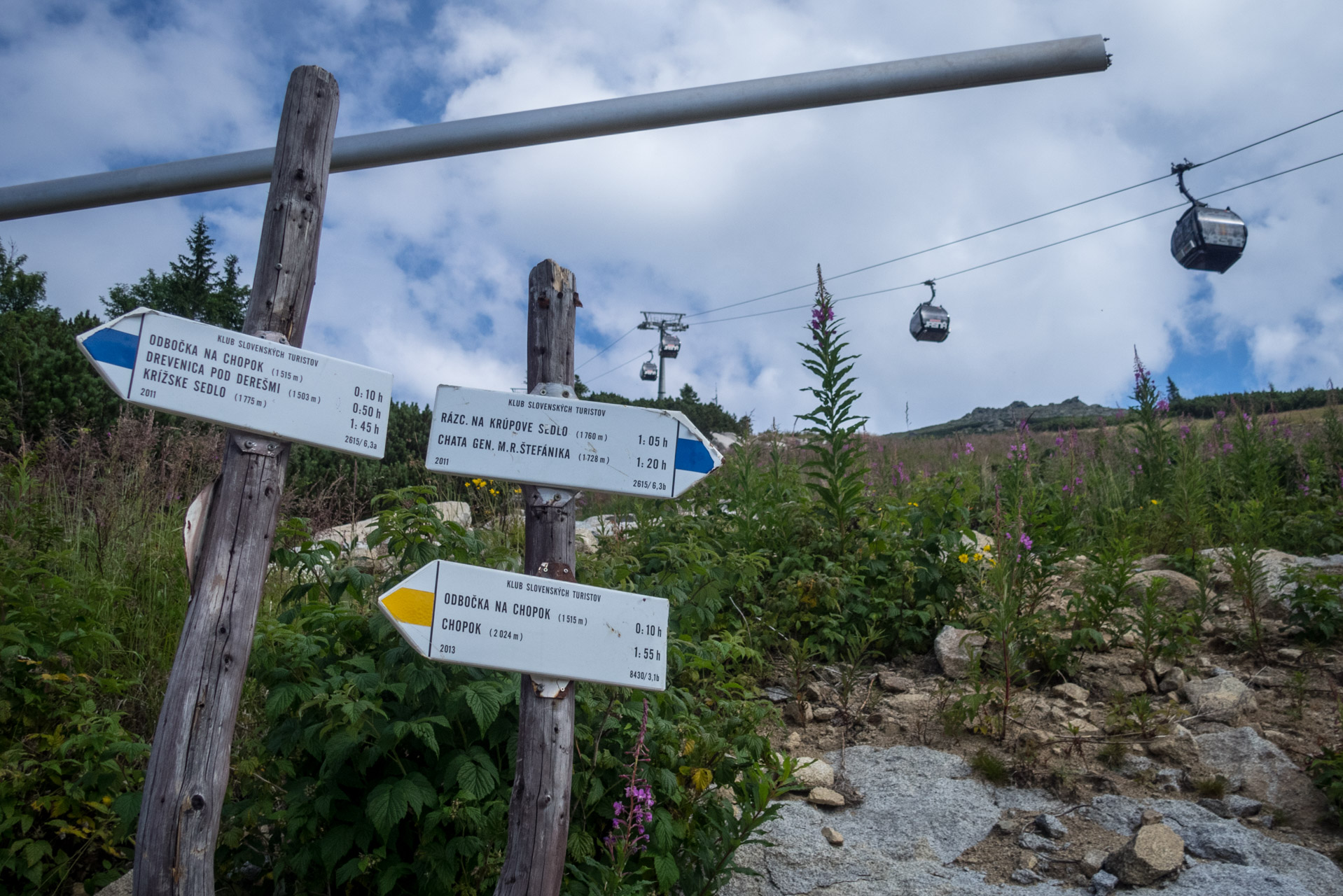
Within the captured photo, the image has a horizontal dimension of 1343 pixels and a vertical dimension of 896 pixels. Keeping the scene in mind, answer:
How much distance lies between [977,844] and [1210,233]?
988cm

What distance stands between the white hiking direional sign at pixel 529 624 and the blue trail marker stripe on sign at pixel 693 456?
0.42m

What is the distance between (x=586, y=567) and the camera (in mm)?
4547

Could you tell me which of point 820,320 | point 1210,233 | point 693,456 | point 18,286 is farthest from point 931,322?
point 18,286

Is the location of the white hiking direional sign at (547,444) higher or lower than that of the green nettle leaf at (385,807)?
higher

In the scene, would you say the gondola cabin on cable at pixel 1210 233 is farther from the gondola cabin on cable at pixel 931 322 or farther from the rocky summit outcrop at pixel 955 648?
the rocky summit outcrop at pixel 955 648

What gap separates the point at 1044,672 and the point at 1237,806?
1320mm

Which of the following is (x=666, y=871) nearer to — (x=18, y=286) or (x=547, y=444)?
(x=547, y=444)

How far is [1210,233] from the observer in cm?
1027

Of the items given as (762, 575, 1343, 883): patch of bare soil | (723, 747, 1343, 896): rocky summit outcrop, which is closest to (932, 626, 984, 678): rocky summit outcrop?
(762, 575, 1343, 883): patch of bare soil

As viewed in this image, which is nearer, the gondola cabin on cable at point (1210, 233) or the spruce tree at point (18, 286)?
the gondola cabin on cable at point (1210, 233)

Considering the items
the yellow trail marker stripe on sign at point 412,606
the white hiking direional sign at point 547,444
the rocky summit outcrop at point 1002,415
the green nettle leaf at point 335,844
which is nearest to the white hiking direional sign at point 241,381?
the white hiking direional sign at point 547,444

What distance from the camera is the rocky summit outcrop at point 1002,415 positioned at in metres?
35.5

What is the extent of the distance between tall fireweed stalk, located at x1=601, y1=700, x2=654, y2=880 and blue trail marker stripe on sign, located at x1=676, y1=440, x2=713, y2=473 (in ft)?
2.61

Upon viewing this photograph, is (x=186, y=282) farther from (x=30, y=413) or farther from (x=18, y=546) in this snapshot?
(x=18, y=546)
